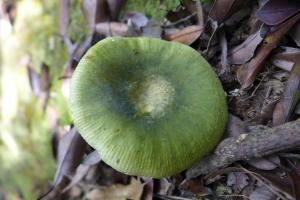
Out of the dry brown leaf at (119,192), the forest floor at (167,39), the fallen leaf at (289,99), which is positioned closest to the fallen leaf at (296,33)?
the forest floor at (167,39)

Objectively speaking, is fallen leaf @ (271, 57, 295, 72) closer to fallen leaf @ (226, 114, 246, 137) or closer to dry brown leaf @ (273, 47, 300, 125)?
dry brown leaf @ (273, 47, 300, 125)

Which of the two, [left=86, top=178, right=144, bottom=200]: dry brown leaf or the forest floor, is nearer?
the forest floor

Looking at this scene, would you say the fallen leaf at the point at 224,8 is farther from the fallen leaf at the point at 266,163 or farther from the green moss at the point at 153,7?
the fallen leaf at the point at 266,163

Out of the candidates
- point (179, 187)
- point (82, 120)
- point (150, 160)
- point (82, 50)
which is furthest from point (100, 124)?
point (82, 50)

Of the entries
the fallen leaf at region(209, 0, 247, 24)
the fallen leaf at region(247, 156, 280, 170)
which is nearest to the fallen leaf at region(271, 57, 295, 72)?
the fallen leaf at region(209, 0, 247, 24)

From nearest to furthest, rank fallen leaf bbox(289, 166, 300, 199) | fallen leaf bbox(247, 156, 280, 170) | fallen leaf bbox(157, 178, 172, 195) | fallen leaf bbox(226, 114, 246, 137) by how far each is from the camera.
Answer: fallen leaf bbox(289, 166, 300, 199) < fallen leaf bbox(247, 156, 280, 170) < fallen leaf bbox(226, 114, 246, 137) < fallen leaf bbox(157, 178, 172, 195)

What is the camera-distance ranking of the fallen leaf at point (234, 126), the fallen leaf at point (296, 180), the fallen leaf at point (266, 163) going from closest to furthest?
1. the fallen leaf at point (296, 180)
2. the fallen leaf at point (266, 163)
3. the fallen leaf at point (234, 126)
